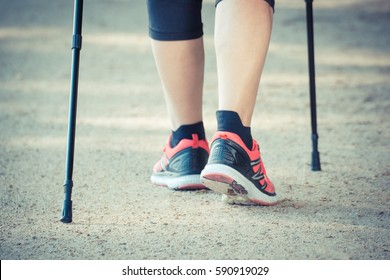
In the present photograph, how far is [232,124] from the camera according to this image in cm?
206

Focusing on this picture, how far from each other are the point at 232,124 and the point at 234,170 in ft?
0.43

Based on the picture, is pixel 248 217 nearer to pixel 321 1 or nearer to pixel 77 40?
pixel 77 40

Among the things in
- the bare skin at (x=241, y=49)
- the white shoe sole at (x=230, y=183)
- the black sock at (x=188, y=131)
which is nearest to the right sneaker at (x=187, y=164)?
the black sock at (x=188, y=131)

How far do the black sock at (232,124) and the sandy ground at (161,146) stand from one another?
0.23 metres

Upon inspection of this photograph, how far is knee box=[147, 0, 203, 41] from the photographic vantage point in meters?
2.23

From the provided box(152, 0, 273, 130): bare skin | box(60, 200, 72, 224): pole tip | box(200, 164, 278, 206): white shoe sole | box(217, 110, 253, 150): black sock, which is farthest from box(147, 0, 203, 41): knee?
box(60, 200, 72, 224): pole tip

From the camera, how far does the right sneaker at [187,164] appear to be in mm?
2342

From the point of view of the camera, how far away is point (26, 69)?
4238mm

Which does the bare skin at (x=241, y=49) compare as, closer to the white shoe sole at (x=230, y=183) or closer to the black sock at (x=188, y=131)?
the white shoe sole at (x=230, y=183)

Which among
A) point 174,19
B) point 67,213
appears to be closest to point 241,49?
point 174,19

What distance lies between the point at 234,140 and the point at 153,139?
1016 millimetres

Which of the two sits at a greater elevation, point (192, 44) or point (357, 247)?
point (192, 44)

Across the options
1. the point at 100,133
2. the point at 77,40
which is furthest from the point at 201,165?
the point at 100,133

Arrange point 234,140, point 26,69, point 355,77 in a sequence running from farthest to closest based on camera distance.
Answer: point 26,69, point 355,77, point 234,140
